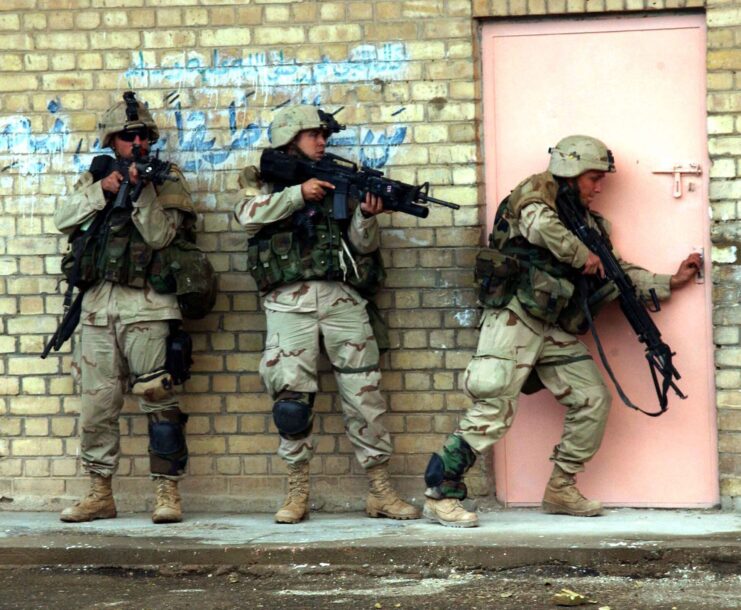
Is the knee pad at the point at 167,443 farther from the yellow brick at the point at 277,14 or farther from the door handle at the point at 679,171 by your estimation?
the door handle at the point at 679,171

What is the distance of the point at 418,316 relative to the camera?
294 inches

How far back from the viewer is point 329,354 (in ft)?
23.7

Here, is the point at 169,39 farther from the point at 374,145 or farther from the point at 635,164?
the point at 635,164

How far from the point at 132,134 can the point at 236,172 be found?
0.60 meters

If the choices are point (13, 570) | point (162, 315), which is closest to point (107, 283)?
point (162, 315)

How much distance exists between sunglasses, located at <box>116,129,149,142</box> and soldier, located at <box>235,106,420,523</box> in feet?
1.68

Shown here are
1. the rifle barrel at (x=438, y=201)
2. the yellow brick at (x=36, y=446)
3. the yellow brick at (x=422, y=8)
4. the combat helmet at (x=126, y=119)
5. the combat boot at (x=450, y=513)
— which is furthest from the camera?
the yellow brick at (x=36, y=446)

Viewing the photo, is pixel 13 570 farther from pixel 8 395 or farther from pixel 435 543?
pixel 435 543

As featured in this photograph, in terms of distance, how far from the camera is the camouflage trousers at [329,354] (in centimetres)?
714

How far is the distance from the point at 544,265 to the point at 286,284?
48.5 inches

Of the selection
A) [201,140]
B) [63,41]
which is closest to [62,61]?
[63,41]

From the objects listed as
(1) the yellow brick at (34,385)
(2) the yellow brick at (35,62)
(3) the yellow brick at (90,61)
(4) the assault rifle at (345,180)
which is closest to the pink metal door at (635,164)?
(4) the assault rifle at (345,180)

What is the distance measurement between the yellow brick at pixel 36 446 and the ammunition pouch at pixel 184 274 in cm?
111

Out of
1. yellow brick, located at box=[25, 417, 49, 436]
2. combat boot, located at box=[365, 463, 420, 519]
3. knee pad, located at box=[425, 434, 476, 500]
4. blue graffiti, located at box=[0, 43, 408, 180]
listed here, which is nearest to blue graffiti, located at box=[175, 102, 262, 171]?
blue graffiti, located at box=[0, 43, 408, 180]
